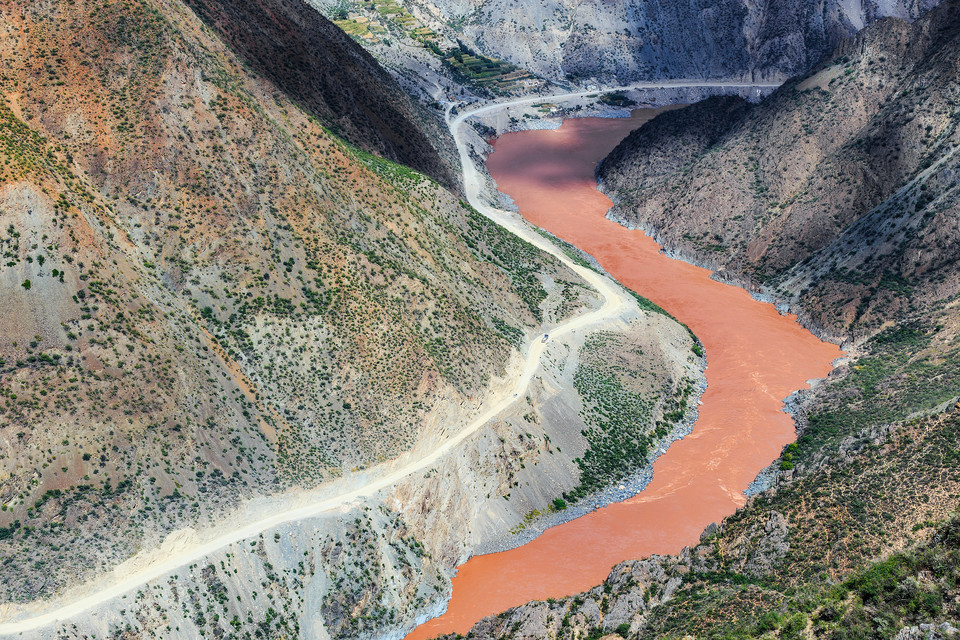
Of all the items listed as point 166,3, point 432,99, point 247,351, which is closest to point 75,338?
point 247,351

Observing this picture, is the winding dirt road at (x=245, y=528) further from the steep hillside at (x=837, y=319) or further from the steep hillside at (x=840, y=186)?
the steep hillside at (x=840, y=186)

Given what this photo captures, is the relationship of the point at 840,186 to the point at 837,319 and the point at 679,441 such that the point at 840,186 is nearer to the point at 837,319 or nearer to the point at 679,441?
the point at 837,319

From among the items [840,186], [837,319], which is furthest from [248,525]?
[840,186]

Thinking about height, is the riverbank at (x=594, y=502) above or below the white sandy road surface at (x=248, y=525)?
below

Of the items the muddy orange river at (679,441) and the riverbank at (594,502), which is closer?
the muddy orange river at (679,441)

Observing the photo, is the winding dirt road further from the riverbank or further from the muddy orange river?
the muddy orange river

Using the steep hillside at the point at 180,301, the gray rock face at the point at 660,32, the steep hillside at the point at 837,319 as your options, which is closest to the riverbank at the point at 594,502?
the steep hillside at the point at 837,319
